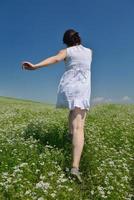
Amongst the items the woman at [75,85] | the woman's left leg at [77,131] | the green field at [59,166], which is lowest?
the green field at [59,166]

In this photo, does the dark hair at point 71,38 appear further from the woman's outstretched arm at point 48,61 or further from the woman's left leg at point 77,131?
the woman's left leg at point 77,131

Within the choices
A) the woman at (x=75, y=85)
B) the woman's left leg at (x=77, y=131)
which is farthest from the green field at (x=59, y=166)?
the woman at (x=75, y=85)

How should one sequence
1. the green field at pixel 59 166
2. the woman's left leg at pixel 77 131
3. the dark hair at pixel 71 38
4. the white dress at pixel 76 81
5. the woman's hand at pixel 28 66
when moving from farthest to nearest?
the dark hair at pixel 71 38
the white dress at pixel 76 81
the woman's left leg at pixel 77 131
the woman's hand at pixel 28 66
the green field at pixel 59 166

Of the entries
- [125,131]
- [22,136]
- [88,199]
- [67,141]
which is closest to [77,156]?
[88,199]

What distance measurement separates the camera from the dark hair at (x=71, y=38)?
418 inches

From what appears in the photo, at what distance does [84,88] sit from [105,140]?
375 cm

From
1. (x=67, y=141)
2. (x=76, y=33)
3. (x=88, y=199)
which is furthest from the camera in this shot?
(x=67, y=141)

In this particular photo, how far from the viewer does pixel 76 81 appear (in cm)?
1055

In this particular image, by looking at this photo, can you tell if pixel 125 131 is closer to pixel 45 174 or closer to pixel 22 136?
pixel 22 136

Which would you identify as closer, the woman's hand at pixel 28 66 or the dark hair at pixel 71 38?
the woman's hand at pixel 28 66

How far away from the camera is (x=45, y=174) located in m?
9.92

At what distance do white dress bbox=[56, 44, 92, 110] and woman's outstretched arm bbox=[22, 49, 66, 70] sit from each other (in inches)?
6.7

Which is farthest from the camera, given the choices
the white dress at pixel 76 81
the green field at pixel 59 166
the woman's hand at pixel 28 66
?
the white dress at pixel 76 81

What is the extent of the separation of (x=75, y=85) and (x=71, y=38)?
3.44ft
